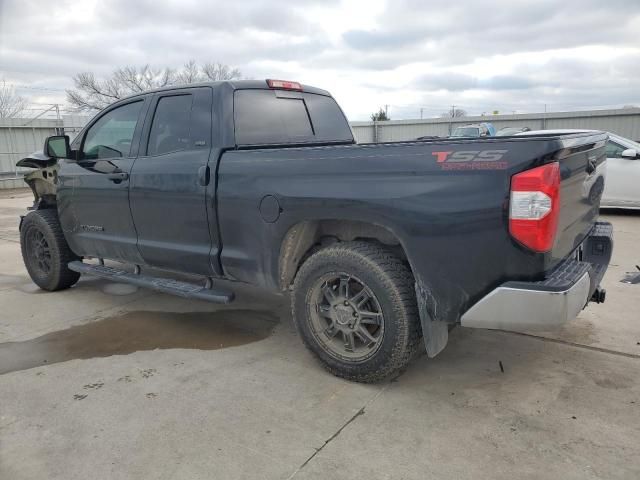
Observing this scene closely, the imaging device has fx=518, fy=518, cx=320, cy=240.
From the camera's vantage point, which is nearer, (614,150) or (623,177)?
(623,177)

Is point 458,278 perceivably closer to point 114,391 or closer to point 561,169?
point 561,169

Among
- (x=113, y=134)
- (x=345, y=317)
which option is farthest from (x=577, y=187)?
(x=113, y=134)

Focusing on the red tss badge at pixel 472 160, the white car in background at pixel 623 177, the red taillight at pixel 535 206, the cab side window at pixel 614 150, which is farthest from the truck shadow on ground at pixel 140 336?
the cab side window at pixel 614 150

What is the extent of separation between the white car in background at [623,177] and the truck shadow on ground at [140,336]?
780 centimetres

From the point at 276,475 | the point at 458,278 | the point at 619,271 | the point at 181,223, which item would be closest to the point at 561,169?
the point at 458,278

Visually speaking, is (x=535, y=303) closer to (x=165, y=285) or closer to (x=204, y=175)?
(x=204, y=175)

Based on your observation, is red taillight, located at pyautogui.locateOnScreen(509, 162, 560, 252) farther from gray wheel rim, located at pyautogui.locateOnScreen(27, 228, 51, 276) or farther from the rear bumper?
gray wheel rim, located at pyautogui.locateOnScreen(27, 228, 51, 276)

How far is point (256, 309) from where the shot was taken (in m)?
5.02

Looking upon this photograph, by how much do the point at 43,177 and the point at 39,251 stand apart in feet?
2.70

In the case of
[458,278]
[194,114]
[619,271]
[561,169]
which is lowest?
[619,271]

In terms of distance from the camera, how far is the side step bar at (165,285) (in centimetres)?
397

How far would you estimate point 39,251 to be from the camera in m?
5.77

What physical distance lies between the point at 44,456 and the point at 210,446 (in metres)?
0.85

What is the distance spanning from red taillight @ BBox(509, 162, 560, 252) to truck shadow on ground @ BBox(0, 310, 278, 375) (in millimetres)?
2423
